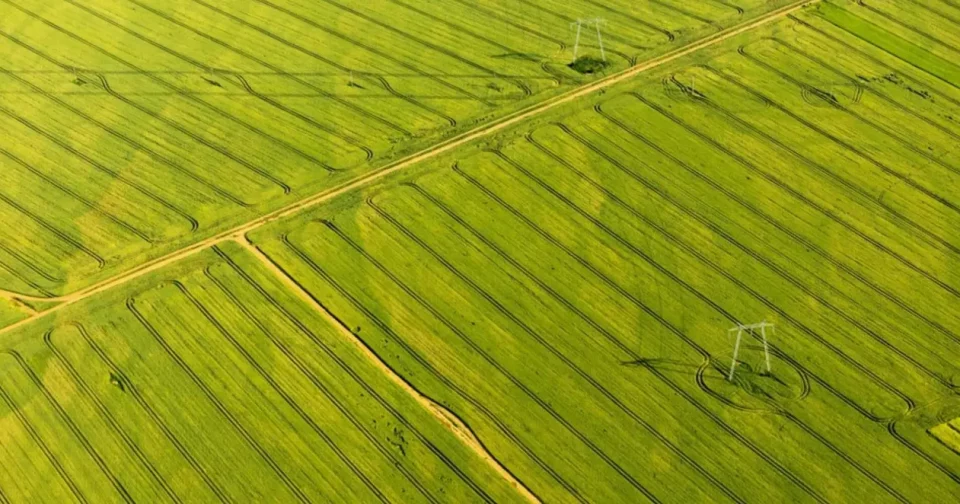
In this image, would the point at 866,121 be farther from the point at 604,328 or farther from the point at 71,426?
the point at 71,426

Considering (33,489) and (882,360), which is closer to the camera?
(33,489)

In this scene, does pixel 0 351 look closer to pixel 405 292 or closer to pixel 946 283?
pixel 405 292

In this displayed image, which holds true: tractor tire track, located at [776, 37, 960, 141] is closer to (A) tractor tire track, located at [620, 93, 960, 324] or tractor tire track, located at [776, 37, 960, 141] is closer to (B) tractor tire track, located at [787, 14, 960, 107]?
(B) tractor tire track, located at [787, 14, 960, 107]

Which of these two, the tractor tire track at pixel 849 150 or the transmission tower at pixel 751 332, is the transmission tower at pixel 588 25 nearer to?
the tractor tire track at pixel 849 150

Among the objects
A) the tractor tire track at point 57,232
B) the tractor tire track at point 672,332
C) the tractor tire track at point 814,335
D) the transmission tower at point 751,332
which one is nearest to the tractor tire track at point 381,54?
the tractor tire track at point 672,332

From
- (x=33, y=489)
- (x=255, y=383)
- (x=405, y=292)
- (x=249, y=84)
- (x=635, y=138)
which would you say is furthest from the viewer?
(x=249, y=84)

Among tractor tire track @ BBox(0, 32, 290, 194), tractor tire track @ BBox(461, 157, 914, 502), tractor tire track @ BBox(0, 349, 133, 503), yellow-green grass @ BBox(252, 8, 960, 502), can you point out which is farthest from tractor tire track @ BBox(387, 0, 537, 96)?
tractor tire track @ BBox(0, 349, 133, 503)

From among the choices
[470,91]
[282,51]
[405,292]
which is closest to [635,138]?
[470,91]
